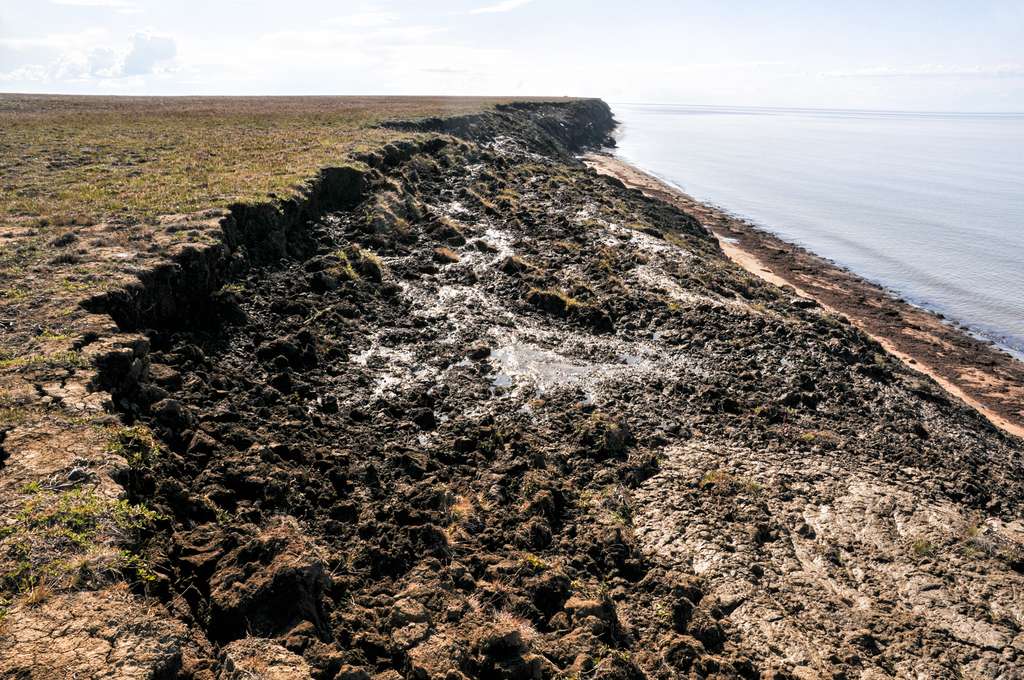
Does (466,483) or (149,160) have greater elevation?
(149,160)

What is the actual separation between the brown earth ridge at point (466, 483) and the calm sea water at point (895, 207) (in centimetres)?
2535

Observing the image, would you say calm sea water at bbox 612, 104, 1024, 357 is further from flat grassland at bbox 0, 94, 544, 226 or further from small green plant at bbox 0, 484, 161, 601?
small green plant at bbox 0, 484, 161, 601

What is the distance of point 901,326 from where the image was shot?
3544 cm

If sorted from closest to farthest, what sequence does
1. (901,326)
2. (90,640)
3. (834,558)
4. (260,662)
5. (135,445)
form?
(90,640), (260,662), (135,445), (834,558), (901,326)

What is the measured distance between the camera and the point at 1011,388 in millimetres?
28453

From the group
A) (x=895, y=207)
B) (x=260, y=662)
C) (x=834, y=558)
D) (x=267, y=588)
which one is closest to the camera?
(x=260, y=662)

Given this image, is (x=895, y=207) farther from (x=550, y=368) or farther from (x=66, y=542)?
(x=66, y=542)

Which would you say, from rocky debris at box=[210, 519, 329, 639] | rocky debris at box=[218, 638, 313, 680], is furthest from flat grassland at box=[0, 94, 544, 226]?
rocky debris at box=[218, 638, 313, 680]

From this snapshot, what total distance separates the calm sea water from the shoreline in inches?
95.4

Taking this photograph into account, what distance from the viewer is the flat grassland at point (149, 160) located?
849 inches

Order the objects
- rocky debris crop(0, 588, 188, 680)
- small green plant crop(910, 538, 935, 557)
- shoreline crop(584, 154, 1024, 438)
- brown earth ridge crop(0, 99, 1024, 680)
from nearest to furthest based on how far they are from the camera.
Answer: rocky debris crop(0, 588, 188, 680)
brown earth ridge crop(0, 99, 1024, 680)
small green plant crop(910, 538, 935, 557)
shoreline crop(584, 154, 1024, 438)

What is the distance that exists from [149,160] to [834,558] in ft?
114

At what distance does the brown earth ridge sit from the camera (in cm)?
874

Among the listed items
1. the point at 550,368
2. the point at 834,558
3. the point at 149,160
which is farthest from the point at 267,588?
the point at 149,160
